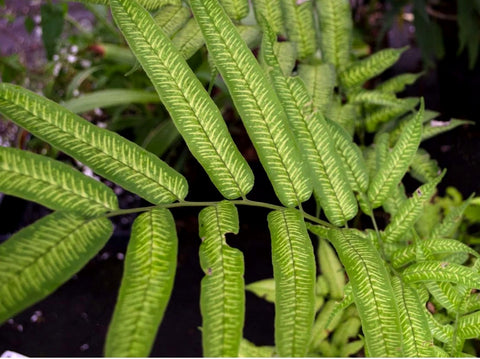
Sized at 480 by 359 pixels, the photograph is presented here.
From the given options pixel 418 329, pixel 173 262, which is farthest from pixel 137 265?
pixel 418 329

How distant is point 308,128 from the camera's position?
469 millimetres

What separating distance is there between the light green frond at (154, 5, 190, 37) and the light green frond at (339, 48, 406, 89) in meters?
0.28

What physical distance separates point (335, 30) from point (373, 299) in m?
0.44

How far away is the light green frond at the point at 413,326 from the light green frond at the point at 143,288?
0.77 feet

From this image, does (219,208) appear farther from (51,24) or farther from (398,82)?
(51,24)

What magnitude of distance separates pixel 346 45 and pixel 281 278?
0.46 m

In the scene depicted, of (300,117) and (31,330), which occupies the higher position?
(300,117)

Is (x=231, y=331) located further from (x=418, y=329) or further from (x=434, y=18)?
(x=434, y=18)

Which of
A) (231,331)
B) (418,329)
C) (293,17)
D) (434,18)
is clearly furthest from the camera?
(434,18)

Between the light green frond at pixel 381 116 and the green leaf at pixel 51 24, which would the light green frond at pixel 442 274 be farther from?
the green leaf at pixel 51 24

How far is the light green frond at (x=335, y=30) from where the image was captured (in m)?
0.66

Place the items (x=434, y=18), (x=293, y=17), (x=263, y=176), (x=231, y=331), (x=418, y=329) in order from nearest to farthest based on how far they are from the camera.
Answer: (x=231, y=331) < (x=418, y=329) < (x=293, y=17) < (x=263, y=176) < (x=434, y=18)

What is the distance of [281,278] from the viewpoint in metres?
0.38

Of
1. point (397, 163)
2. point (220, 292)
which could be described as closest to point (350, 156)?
point (397, 163)
